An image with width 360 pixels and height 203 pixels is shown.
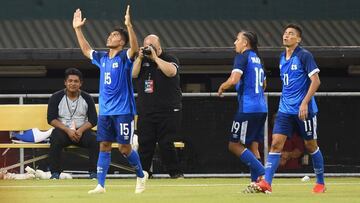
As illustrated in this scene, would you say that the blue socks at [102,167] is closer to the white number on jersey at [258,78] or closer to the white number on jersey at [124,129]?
the white number on jersey at [124,129]

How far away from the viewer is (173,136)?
17.0 metres

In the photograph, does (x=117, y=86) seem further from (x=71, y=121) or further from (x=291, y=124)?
(x=71, y=121)

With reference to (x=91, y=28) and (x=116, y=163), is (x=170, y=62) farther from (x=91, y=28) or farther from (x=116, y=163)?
(x=91, y=28)

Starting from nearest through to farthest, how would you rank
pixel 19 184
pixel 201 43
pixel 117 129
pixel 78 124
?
pixel 117 129 < pixel 19 184 < pixel 78 124 < pixel 201 43

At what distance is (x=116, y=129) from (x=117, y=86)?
482mm

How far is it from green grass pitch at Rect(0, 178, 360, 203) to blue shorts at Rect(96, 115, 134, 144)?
61 cm

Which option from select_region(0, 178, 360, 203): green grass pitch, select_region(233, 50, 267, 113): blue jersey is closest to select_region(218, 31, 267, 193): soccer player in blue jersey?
select_region(233, 50, 267, 113): blue jersey

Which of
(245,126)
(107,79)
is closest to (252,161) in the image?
(245,126)

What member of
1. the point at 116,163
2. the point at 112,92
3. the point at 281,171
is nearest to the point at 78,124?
the point at 116,163

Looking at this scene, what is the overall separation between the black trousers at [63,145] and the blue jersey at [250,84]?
179 inches

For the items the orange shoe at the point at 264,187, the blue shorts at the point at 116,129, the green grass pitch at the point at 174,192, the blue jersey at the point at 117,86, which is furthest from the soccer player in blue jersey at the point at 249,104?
the blue shorts at the point at 116,129

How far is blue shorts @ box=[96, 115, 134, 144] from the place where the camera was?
13336 millimetres

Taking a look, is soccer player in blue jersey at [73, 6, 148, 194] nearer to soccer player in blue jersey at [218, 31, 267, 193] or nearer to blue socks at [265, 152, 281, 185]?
soccer player in blue jersey at [218, 31, 267, 193]

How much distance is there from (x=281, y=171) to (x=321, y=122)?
107cm
